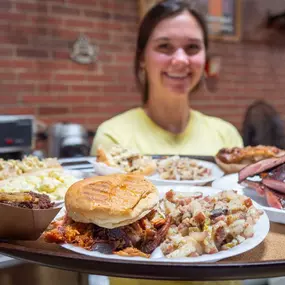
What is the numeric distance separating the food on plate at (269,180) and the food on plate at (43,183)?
51 cm

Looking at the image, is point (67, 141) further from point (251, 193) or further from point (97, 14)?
point (251, 193)

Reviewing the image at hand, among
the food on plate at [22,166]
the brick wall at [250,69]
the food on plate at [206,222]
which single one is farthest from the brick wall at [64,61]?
the food on plate at [206,222]

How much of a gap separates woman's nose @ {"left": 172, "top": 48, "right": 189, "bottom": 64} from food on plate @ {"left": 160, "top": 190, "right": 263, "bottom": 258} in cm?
119

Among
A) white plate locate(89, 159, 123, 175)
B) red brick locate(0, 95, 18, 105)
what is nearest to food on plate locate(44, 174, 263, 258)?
white plate locate(89, 159, 123, 175)

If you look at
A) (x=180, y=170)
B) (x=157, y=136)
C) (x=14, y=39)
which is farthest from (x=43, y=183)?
(x=14, y=39)

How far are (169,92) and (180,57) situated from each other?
8.5 inches

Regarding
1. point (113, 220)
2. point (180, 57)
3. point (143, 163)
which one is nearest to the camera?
point (113, 220)

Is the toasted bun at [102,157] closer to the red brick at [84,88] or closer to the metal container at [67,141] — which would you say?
the metal container at [67,141]

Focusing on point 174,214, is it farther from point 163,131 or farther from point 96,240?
point 163,131

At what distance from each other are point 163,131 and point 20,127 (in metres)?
1.07

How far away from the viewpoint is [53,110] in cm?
344

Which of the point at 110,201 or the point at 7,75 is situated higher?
the point at 7,75

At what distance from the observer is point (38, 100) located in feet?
11.0

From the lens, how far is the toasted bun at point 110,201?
81 cm
